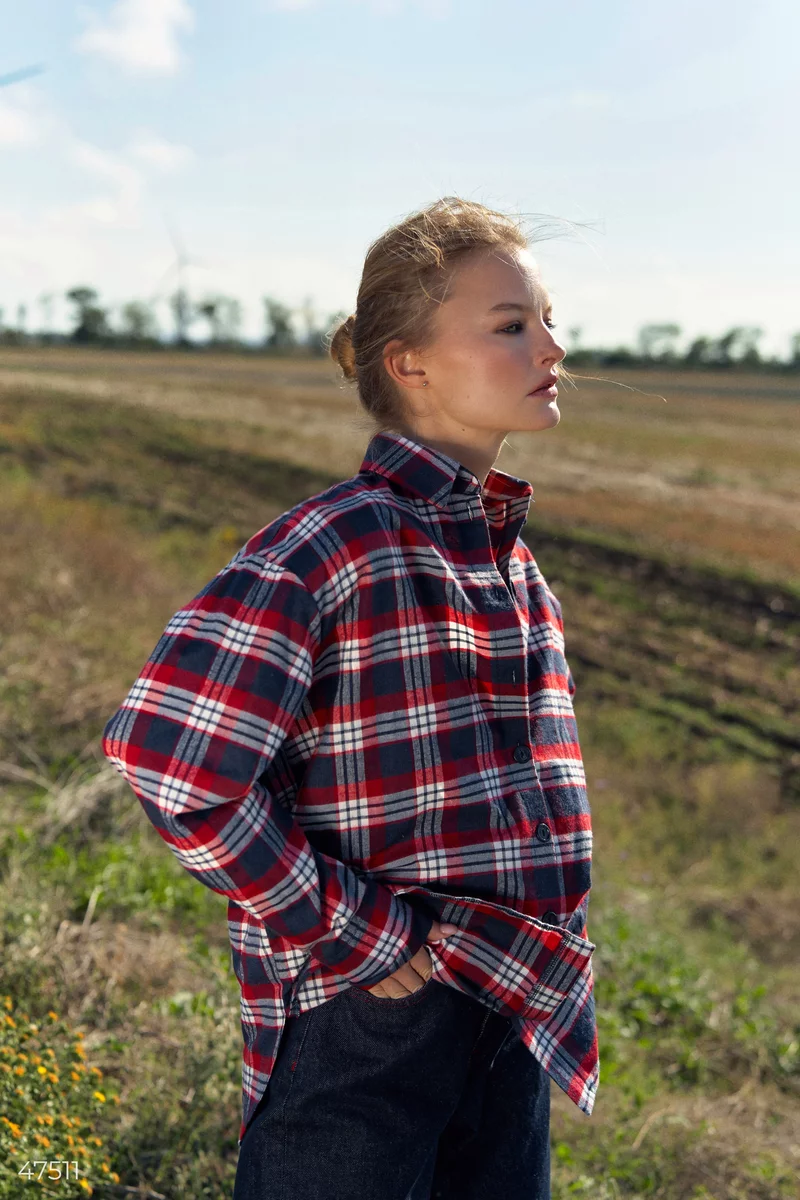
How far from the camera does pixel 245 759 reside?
1211mm

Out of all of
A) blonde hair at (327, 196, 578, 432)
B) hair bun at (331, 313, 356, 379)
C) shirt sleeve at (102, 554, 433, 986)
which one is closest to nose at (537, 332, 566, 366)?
blonde hair at (327, 196, 578, 432)

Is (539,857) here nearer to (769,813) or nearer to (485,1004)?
(485,1004)

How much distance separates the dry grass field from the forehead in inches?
12.8

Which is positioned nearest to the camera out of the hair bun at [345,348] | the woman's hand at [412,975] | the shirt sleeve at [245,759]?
the shirt sleeve at [245,759]

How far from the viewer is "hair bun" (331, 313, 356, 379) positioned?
5.51 ft

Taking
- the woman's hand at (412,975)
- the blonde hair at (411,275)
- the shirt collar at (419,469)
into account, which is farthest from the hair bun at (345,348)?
the woman's hand at (412,975)

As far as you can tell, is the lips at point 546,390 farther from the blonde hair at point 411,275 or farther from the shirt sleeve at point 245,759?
the shirt sleeve at point 245,759

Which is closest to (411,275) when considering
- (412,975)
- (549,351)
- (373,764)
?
(549,351)

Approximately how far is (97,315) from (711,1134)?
184 feet

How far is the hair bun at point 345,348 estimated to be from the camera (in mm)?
1679

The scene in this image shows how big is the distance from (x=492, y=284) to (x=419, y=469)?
11.6 inches

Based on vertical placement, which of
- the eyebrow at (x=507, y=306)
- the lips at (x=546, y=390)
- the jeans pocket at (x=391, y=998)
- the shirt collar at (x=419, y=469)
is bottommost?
the jeans pocket at (x=391, y=998)

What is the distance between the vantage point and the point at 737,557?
1202 cm

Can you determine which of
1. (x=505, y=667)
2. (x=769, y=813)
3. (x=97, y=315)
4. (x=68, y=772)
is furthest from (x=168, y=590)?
(x=97, y=315)
